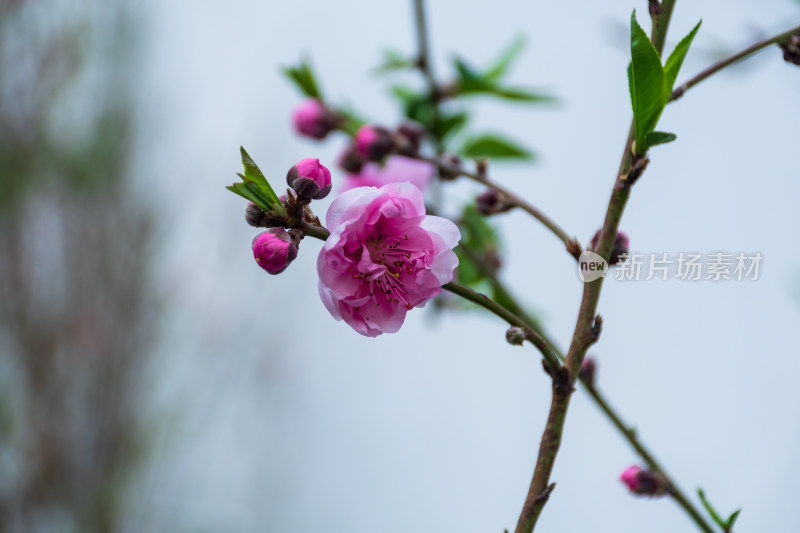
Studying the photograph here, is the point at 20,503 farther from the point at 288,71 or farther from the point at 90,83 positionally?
the point at 288,71

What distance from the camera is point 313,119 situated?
75 centimetres

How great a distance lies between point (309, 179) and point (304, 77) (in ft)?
1.39

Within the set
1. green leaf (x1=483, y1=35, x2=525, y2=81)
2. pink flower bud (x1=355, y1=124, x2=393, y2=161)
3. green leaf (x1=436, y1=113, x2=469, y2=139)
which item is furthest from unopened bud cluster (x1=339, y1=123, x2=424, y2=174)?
green leaf (x1=483, y1=35, x2=525, y2=81)

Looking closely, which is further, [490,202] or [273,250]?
[490,202]

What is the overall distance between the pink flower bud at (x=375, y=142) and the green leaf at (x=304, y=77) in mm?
131

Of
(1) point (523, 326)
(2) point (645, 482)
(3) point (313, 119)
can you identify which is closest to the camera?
(1) point (523, 326)

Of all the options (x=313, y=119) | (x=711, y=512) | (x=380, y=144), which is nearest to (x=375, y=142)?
(x=380, y=144)

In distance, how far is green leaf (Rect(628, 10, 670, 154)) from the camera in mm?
307

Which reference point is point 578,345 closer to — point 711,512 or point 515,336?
A: point 515,336

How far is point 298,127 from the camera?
759 mm

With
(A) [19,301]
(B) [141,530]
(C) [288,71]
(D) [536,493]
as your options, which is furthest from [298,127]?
(B) [141,530]

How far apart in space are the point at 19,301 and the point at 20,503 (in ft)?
1.97

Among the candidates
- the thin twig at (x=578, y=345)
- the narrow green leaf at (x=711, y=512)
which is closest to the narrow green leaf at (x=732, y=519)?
the narrow green leaf at (x=711, y=512)

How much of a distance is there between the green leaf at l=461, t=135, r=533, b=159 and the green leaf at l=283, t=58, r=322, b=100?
0.68 ft
